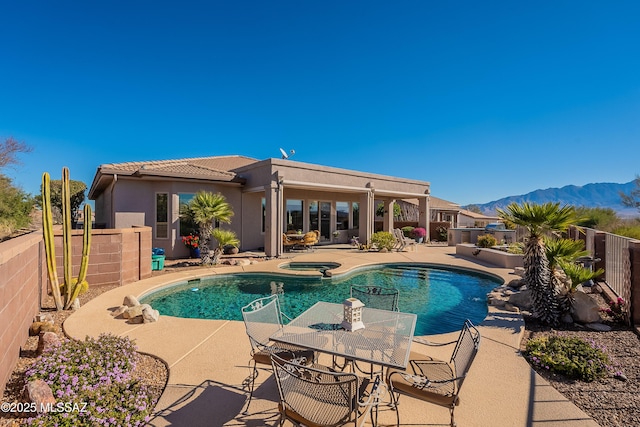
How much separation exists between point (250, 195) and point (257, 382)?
42.9ft

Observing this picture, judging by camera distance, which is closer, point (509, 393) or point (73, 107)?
point (509, 393)

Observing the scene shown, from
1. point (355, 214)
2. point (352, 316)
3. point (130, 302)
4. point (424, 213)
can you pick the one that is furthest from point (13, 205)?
point (424, 213)

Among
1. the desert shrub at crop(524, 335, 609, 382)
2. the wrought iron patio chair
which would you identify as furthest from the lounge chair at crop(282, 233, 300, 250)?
the wrought iron patio chair

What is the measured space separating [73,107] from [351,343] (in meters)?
25.9

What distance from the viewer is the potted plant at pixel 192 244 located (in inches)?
526

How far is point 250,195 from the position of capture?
628 inches

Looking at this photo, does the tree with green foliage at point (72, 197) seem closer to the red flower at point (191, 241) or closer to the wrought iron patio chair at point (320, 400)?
the red flower at point (191, 241)

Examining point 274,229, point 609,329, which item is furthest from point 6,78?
point 609,329

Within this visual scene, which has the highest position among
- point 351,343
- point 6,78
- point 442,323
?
point 6,78

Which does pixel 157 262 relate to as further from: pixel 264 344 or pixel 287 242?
pixel 264 344

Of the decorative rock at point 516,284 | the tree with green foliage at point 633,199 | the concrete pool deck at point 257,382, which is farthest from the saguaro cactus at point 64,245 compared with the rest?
the tree with green foliage at point 633,199

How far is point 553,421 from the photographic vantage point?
9.52ft

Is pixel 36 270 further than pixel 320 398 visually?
Yes

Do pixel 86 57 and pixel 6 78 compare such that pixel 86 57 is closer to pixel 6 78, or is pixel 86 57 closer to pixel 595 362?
pixel 6 78
